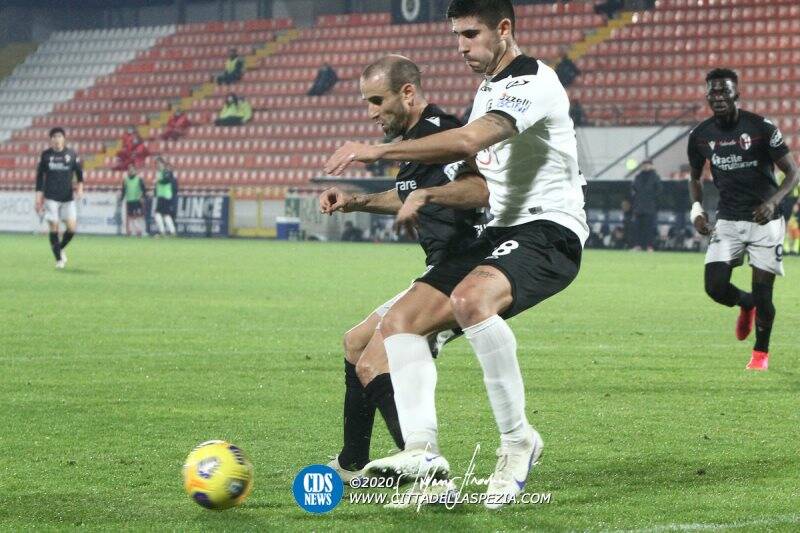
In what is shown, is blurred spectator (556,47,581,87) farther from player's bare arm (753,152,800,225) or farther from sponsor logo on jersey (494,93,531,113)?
sponsor logo on jersey (494,93,531,113)

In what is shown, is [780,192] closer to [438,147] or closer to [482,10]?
[482,10]

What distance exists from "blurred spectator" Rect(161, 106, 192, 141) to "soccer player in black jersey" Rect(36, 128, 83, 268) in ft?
60.1

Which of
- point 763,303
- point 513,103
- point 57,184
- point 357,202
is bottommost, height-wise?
point 57,184

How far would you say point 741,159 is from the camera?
9.52 meters

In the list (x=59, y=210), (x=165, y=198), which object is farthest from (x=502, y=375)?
(x=165, y=198)

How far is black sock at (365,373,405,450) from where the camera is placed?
498cm

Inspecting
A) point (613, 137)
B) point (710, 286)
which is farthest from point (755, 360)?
point (613, 137)

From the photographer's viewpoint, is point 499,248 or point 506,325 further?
point 499,248

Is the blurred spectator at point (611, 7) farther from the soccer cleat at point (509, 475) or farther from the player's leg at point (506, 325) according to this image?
the soccer cleat at point (509, 475)

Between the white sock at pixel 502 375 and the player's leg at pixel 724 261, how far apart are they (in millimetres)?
5029

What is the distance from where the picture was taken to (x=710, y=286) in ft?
31.2

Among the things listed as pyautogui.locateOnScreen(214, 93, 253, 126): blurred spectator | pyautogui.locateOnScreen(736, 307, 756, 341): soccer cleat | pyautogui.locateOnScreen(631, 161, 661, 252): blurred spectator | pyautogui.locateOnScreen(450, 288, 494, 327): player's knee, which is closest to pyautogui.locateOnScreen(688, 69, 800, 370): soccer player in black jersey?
pyautogui.locateOnScreen(736, 307, 756, 341): soccer cleat

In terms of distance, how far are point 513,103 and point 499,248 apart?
597mm

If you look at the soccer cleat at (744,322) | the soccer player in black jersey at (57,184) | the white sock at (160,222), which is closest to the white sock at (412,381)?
the soccer cleat at (744,322)
